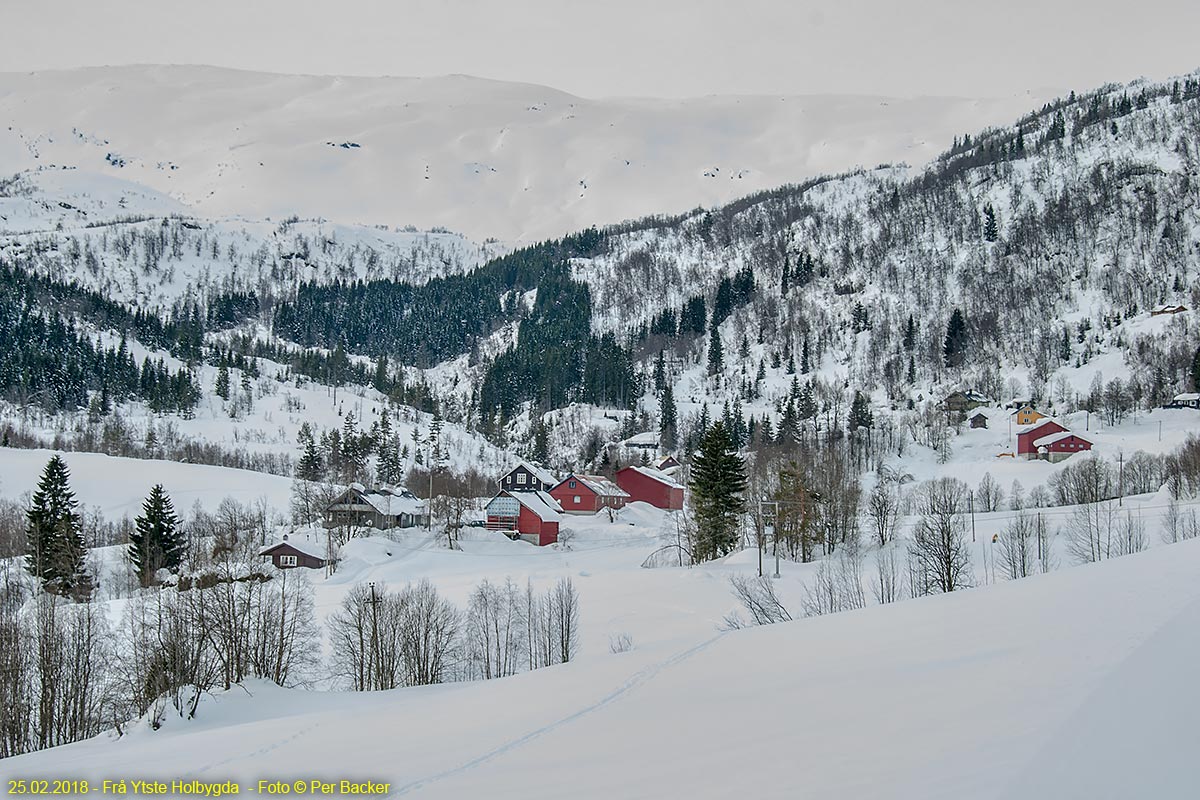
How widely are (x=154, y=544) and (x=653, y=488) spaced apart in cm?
6314

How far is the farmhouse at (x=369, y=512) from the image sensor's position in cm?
9231

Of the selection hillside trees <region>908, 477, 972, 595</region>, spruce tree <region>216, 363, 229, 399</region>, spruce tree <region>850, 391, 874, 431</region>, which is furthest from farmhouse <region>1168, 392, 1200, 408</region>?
spruce tree <region>216, 363, 229, 399</region>

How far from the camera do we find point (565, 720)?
62.5ft

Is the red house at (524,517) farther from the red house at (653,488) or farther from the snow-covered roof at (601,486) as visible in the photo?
the red house at (653,488)

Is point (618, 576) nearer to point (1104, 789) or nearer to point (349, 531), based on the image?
point (349, 531)

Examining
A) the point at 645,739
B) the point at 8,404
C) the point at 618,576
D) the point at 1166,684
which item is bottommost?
the point at 618,576

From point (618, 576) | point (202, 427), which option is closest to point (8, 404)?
point (202, 427)

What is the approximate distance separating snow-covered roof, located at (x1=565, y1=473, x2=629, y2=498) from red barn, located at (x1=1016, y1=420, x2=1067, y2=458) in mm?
54033

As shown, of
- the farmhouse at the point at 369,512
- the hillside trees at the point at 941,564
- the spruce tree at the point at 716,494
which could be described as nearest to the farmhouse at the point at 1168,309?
the hillside trees at the point at 941,564

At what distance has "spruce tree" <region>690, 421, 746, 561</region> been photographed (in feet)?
205

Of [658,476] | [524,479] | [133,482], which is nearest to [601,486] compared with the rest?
[658,476]

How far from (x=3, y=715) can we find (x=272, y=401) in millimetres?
155480

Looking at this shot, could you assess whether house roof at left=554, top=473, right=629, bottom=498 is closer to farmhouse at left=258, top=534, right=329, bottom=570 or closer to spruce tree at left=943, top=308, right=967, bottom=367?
farmhouse at left=258, top=534, right=329, bottom=570

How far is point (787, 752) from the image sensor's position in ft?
41.8
